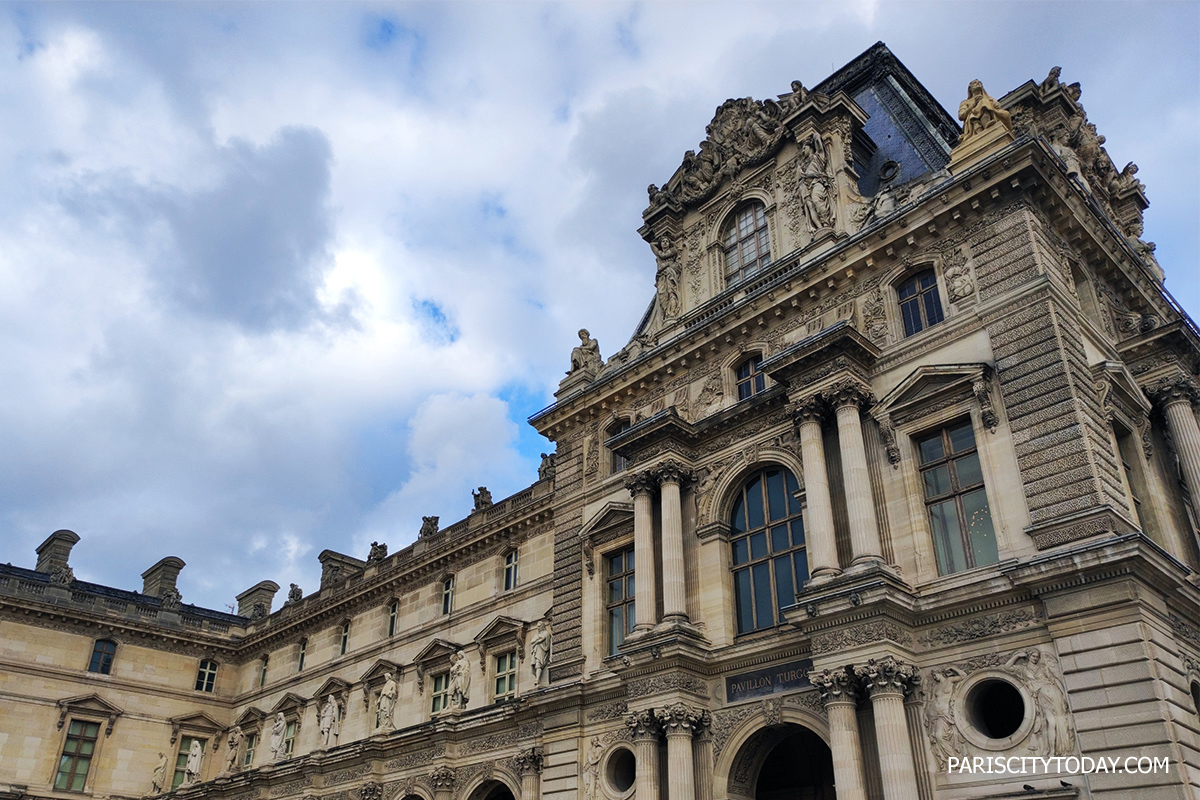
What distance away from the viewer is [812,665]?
65.3 ft

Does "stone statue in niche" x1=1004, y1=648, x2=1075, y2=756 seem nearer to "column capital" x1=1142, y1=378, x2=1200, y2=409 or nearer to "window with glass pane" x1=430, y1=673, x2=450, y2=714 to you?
"column capital" x1=1142, y1=378, x2=1200, y2=409

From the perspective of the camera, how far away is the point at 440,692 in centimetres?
3406

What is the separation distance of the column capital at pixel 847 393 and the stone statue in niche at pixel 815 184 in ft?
19.2

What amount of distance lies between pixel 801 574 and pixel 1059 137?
46.5ft

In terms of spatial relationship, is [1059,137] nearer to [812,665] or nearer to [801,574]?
[801,574]

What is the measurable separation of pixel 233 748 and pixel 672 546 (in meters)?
29.8

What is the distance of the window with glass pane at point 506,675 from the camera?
103ft

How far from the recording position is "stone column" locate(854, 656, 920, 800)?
17.4 m

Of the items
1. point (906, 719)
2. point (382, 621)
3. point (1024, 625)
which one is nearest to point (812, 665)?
point (906, 719)

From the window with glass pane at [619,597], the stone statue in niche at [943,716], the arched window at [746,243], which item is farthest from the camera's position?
the arched window at [746,243]

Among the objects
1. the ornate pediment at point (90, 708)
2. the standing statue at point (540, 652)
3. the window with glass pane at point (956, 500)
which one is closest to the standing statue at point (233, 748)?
the ornate pediment at point (90, 708)

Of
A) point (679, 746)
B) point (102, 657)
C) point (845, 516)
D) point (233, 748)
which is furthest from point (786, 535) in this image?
point (102, 657)

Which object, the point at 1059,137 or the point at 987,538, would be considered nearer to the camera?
the point at 987,538

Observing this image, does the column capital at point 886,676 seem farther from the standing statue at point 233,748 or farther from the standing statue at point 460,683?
the standing statue at point 233,748
